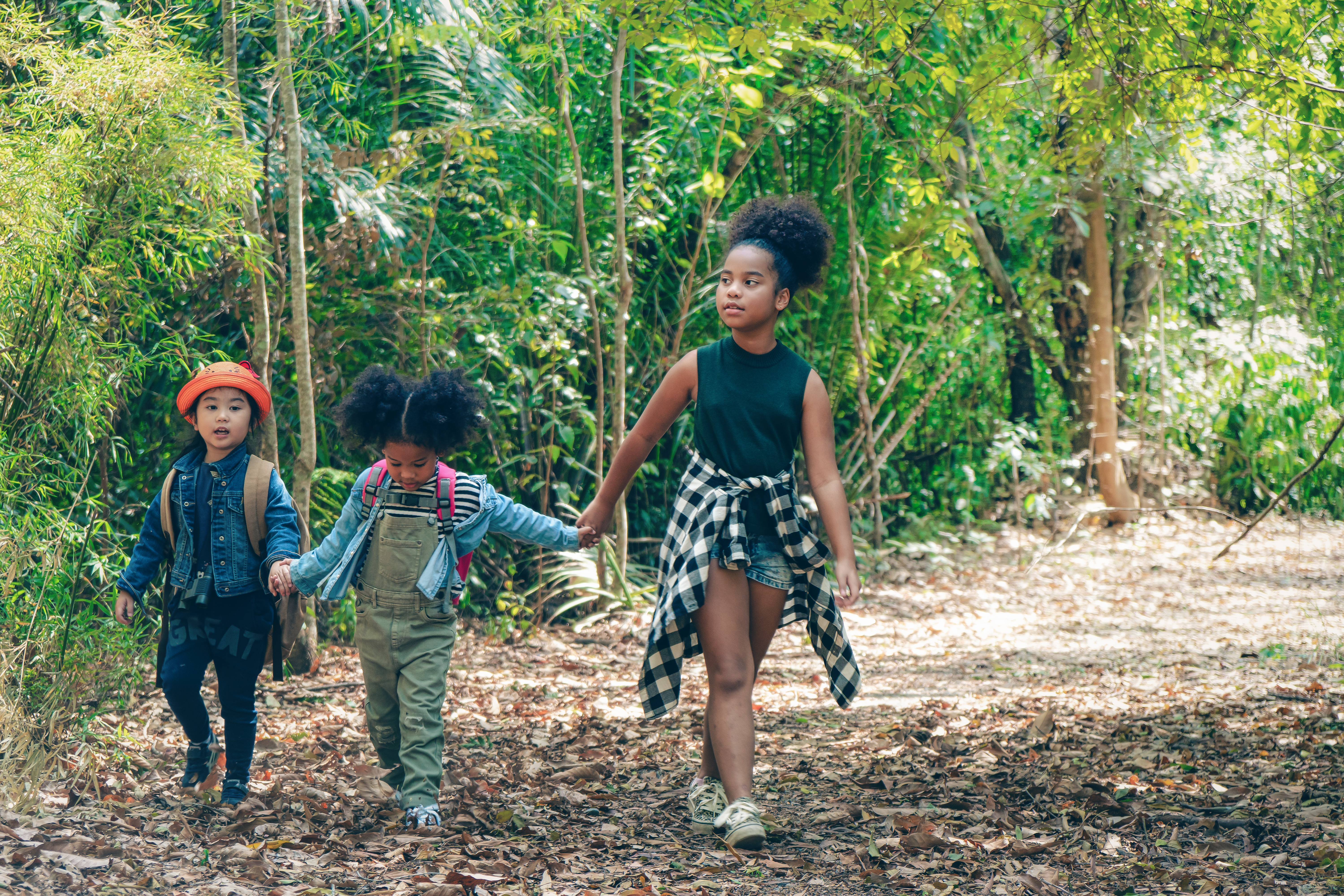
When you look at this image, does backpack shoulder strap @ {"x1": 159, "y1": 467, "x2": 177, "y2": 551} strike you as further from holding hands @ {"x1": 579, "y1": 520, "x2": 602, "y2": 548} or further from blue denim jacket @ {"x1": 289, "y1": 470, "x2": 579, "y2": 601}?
holding hands @ {"x1": 579, "y1": 520, "x2": 602, "y2": 548}

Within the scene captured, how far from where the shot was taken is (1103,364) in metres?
9.34

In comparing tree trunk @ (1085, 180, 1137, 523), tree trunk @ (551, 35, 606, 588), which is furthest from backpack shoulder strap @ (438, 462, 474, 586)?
tree trunk @ (1085, 180, 1137, 523)

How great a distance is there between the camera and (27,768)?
9.78 ft

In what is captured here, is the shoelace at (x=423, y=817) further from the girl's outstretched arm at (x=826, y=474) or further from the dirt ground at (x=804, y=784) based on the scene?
the girl's outstretched arm at (x=826, y=474)

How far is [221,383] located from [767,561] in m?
1.60

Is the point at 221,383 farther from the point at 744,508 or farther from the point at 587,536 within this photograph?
the point at 744,508

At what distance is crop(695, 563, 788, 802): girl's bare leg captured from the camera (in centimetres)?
302

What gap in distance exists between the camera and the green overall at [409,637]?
3.09 meters

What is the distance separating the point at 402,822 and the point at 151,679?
194 centimetres

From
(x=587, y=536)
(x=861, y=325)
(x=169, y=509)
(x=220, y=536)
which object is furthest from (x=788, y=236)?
(x=861, y=325)

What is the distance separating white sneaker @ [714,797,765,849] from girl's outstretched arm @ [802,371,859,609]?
23.2 inches

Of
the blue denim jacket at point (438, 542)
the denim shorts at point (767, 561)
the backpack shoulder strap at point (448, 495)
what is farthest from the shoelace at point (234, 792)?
the denim shorts at point (767, 561)

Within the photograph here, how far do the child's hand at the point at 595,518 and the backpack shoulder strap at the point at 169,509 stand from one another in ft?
3.80

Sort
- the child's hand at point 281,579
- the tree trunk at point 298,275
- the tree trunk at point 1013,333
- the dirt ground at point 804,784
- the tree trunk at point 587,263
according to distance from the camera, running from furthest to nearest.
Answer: the tree trunk at point 1013,333 < the tree trunk at point 587,263 < the tree trunk at point 298,275 < the child's hand at point 281,579 < the dirt ground at point 804,784
